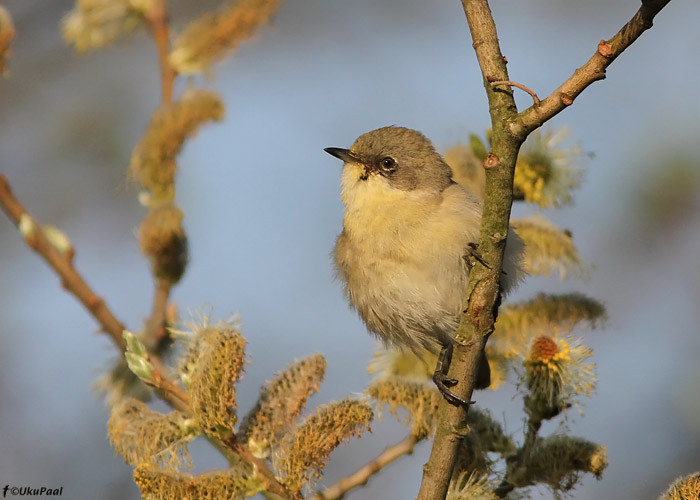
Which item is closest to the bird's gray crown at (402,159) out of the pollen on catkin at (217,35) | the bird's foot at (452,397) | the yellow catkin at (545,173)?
the yellow catkin at (545,173)

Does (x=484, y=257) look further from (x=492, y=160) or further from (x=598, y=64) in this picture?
(x=598, y=64)

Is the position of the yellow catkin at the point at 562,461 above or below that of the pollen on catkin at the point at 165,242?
below

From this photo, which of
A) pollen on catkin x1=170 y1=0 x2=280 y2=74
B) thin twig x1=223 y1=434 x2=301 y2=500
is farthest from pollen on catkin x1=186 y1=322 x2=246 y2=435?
pollen on catkin x1=170 y1=0 x2=280 y2=74

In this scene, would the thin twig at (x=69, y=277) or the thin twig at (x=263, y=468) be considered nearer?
the thin twig at (x=263, y=468)

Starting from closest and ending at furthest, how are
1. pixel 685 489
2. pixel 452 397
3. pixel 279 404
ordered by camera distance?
pixel 685 489 → pixel 452 397 → pixel 279 404

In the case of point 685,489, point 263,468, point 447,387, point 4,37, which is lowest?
point 685,489

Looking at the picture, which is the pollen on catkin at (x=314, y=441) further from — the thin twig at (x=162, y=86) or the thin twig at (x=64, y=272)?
the thin twig at (x=162, y=86)

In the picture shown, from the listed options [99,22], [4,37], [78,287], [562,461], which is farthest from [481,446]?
[99,22]
